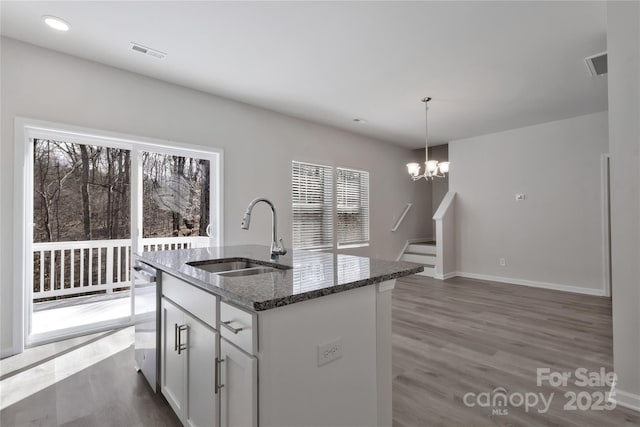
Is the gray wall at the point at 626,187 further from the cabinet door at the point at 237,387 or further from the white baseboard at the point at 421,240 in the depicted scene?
the white baseboard at the point at 421,240

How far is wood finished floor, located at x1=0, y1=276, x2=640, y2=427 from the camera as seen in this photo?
185 cm

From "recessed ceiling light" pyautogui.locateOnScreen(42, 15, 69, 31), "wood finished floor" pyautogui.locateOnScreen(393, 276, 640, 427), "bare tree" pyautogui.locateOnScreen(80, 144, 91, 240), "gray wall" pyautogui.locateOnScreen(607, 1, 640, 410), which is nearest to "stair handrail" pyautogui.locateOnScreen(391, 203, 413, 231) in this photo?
"wood finished floor" pyautogui.locateOnScreen(393, 276, 640, 427)

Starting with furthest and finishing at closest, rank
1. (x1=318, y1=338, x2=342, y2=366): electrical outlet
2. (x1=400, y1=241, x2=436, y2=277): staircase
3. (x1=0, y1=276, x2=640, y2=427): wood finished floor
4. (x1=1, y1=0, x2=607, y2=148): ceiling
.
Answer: (x1=400, y1=241, x2=436, y2=277): staircase, (x1=1, y1=0, x2=607, y2=148): ceiling, (x1=0, y1=276, x2=640, y2=427): wood finished floor, (x1=318, y1=338, x2=342, y2=366): electrical outlet

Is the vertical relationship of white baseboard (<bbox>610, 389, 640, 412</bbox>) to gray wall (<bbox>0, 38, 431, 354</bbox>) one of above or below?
below

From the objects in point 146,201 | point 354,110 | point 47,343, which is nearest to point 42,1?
point 146,201

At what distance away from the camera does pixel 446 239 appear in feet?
19.2

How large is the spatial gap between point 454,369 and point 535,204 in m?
3.98

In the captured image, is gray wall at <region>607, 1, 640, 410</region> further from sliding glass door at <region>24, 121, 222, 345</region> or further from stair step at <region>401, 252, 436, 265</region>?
stair step at <region>401, 252, 436, 265</region>

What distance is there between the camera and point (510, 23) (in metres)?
2.47

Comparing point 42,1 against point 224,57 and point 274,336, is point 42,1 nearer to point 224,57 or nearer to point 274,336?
point 224,57

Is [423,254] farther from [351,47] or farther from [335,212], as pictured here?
[351,47]

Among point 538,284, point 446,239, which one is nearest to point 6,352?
point 446,239

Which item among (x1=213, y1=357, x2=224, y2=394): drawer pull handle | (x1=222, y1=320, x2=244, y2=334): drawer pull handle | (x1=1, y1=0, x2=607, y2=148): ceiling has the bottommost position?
(x1=213, y1=357, x2=224, y2=394): drawer pull handle

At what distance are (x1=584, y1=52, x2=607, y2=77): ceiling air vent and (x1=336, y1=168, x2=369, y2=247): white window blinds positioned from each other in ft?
11.3
